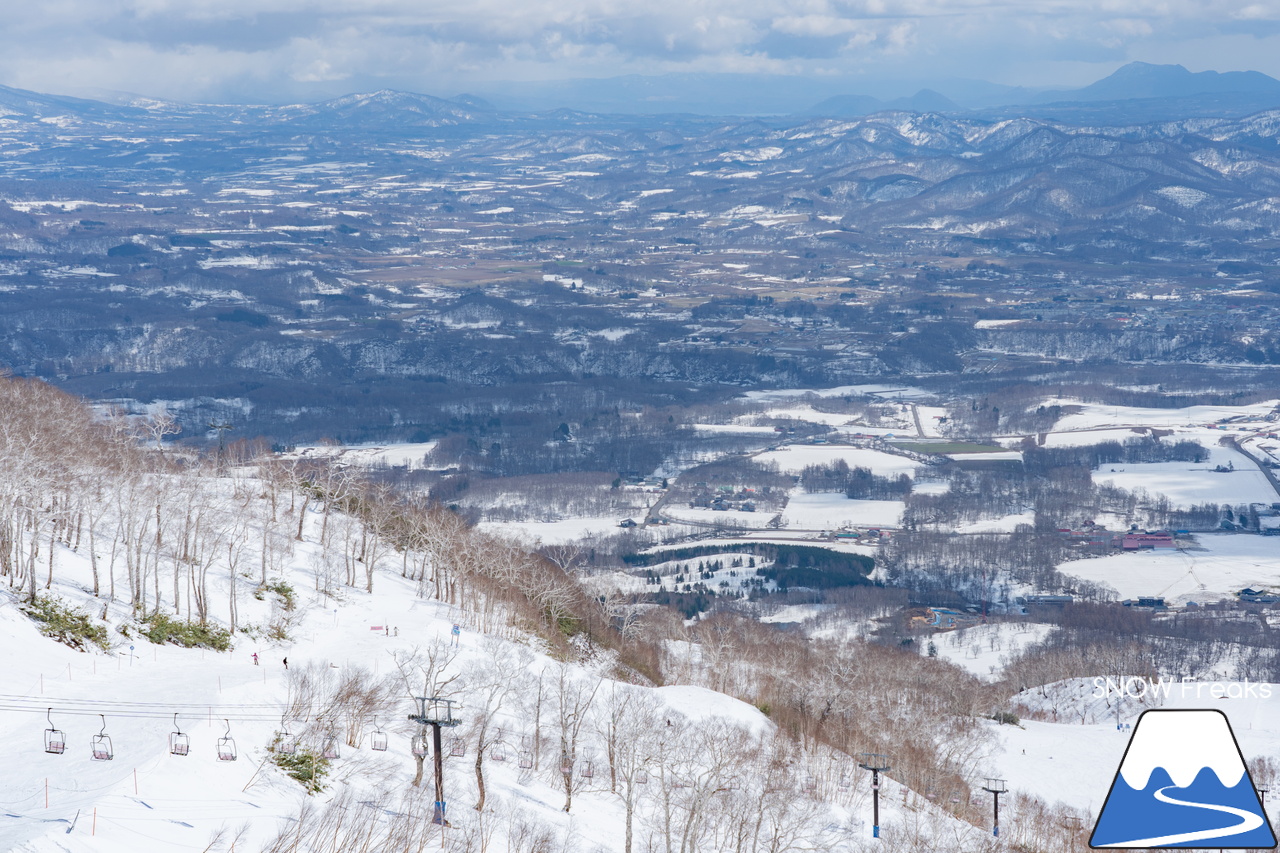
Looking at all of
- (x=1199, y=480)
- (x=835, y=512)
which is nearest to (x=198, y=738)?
(x=835, y=512)

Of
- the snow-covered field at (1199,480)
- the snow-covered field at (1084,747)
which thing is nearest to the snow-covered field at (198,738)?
the snow-covered field at (1084,747)

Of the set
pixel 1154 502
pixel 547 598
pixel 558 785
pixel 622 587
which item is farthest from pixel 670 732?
pixel 1154 502

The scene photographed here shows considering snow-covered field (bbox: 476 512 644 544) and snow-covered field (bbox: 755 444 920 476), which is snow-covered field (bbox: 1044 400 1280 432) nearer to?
snow-covered field (bbox: 755 444 920 476)

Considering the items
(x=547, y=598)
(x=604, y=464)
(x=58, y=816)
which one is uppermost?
(x=58, y=816)

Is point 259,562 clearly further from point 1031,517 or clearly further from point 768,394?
point 768,394

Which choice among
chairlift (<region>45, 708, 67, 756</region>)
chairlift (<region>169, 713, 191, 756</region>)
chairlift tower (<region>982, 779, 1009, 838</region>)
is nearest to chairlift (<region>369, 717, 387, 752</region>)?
chairlift (<region>169, 713, 191, 756</region>)

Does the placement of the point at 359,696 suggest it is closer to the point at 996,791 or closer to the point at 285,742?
the point at 285,742
